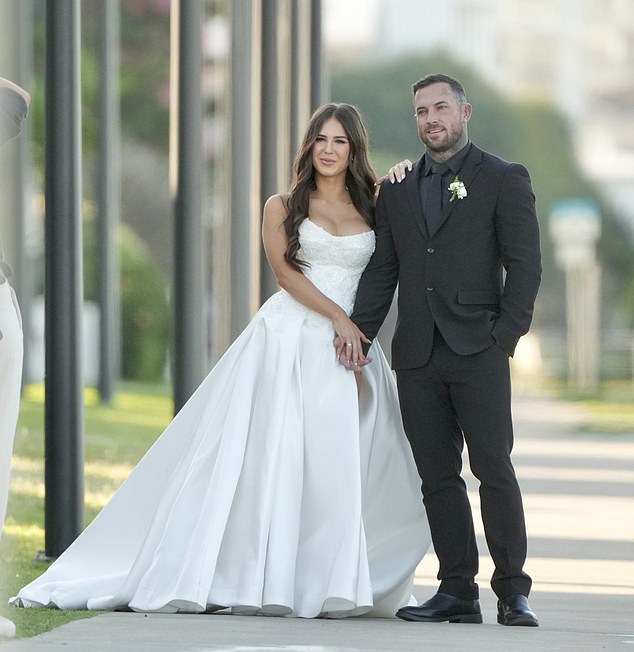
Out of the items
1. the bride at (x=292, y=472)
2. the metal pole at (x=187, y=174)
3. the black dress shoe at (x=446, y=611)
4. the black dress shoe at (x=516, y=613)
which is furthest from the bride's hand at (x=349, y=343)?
the metal pole at (x=187, y=174)

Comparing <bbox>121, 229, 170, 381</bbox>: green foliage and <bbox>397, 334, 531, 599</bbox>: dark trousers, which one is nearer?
<bbox>397, 334, 531, 599</bbox>: dark trousers

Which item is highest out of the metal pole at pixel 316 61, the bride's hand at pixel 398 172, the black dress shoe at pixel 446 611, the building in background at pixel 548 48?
the building in background at pixel 548 48

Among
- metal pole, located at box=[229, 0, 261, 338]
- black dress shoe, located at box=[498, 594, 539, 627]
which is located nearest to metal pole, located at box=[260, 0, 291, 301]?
metal pole, located at box=[229, 0, 261, 338]

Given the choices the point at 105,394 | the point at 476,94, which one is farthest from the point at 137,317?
the point at 105,394

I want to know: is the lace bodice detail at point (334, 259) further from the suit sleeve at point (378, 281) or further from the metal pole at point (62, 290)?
the metal pole at point (62, 290)

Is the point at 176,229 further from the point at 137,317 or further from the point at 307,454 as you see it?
the point at 137,317

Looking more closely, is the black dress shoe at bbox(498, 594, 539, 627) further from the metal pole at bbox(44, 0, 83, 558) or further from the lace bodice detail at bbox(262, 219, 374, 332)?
the metal pole at bbox(44, 0, 83, 558)

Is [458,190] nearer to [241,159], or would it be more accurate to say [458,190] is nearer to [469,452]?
[469,452]

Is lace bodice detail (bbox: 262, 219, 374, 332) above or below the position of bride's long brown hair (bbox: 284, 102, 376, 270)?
below

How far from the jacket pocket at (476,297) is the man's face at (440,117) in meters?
0.48

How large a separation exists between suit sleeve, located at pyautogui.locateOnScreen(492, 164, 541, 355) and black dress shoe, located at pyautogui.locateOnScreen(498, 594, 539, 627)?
0.82 meters

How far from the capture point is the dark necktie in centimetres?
622

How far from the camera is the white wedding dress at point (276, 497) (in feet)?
20.3

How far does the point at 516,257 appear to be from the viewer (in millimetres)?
6074
